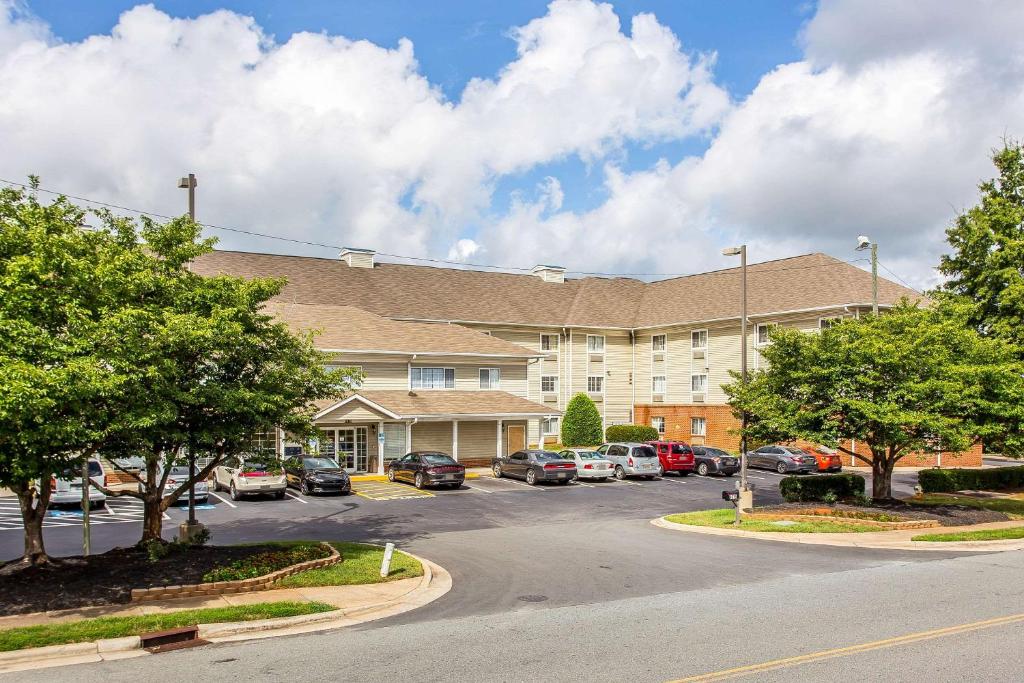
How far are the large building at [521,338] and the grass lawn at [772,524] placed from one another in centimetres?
1197

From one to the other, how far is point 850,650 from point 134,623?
10.3 meters

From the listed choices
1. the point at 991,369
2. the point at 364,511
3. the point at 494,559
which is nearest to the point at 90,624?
the point at 494,559

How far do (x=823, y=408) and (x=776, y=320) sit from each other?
23.3 meters

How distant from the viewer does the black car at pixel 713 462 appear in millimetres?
39000

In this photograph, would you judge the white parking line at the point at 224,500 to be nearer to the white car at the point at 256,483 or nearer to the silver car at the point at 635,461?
the white car at the point at 256,483

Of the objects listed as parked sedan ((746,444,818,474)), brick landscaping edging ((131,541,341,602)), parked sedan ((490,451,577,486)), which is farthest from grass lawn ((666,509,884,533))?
parked sedan ((746,444,818,474))

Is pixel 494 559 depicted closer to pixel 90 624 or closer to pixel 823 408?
pixel 90 624

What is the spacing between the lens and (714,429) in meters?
48.7

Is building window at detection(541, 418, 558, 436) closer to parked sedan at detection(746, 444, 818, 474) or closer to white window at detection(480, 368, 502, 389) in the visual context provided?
white window at detection(480, 368, 502, 389)

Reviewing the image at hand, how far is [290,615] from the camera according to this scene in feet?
41.6

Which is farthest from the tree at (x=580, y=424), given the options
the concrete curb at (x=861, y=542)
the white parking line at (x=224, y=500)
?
the concrete curb at (x=861, y=542)

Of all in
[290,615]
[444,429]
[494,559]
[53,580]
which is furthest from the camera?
[444,429]

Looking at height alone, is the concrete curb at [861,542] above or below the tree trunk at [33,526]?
below

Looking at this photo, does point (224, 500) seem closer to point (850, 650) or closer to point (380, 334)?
point (380, 334)
